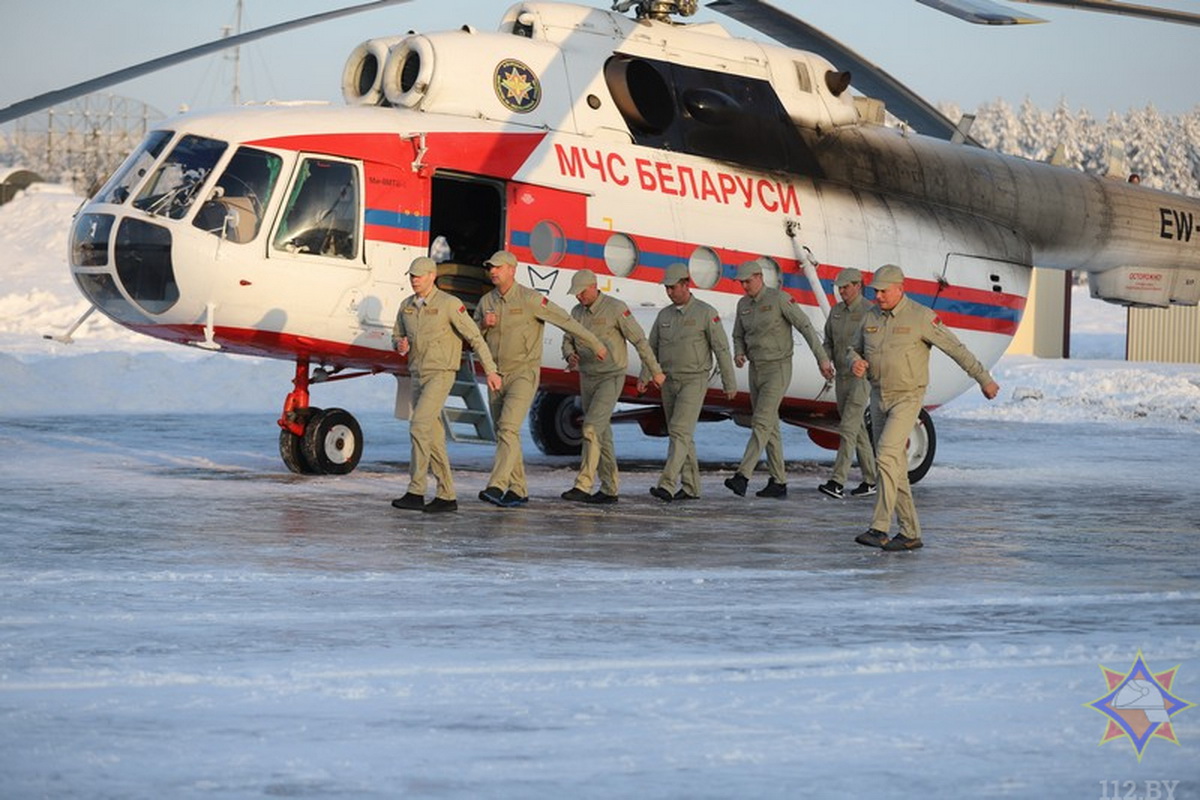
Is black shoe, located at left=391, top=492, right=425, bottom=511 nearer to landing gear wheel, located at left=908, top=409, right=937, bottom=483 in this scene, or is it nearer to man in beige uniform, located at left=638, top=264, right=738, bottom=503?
man in beige uniform, located at left=638, top=264, right=738, bottom=503

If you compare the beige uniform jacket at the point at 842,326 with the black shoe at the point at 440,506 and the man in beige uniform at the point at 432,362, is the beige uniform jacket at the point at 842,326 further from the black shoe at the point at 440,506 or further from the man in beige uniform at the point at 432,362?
the black shoe at the point at 440,506

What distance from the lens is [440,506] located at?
12016 mm

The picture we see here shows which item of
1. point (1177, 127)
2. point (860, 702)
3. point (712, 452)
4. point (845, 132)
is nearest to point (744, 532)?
point (860, 702)

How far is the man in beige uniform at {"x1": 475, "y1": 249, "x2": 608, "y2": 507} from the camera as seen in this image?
41.0ft

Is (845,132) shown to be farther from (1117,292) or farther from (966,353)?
(966,353)

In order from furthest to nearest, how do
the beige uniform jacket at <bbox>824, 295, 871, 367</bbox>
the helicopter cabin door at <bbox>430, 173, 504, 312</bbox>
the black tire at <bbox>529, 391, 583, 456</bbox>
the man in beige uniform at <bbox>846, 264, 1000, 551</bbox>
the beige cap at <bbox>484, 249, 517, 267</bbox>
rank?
the black tire at <bbox>529, 391, 583, 456</bbox> < the helicopter cabin door at <bbox>430, 173, 504, 312</bbox> < the beige uniform jacket at <bbox>824, 295, 871, 367</bbox> < the beige cap at <bbox>484, 249, 517, 267</bbox> < the man in beige uniform at <bbox>846, 264, 1000, 551</bbox>

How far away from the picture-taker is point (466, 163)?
1391cm

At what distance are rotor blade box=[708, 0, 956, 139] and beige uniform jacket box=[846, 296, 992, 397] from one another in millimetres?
6050

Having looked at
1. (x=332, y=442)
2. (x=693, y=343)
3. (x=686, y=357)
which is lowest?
(x=332, y=442)

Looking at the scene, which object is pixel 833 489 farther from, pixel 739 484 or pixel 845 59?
pixel 845 59

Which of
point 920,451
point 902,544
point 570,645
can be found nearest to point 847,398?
point 920,451

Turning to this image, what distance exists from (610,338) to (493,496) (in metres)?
1.65

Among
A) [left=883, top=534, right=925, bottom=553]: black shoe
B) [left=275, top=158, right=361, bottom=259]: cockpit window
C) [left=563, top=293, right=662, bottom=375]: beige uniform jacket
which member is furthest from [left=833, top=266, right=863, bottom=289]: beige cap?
[left=275, top=158, right=361, bottom=259]: cockpit window

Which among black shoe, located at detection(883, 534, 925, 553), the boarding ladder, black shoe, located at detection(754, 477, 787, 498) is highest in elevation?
the boarding ladder
